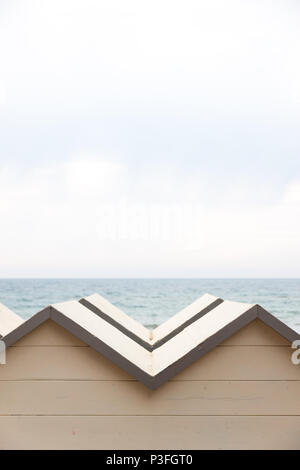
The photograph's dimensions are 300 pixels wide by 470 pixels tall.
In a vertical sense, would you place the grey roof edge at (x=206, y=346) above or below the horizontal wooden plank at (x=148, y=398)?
above

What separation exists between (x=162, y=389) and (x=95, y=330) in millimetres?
447

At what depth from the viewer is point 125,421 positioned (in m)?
2.50

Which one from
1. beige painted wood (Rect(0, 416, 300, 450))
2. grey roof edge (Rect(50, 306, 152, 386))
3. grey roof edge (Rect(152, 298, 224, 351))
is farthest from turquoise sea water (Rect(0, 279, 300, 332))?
grey roof edge (Rect(50, 306, 152, 386))

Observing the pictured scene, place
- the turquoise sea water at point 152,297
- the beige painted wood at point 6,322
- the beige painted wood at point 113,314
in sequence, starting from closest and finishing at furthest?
the beige painted wood at point 6,322
the beige painted wood at point 113,314
the turquoise sea water at point 152,297

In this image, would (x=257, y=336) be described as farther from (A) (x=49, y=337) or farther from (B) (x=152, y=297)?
(B) (x=152, y=297)

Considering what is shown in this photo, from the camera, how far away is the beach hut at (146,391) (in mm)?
2486

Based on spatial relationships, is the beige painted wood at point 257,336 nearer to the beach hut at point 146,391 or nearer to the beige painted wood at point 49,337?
the beach hut at point 146,391

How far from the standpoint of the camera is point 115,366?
2521mm

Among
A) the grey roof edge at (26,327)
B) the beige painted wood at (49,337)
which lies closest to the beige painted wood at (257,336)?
the beige painted wood at (49,337)

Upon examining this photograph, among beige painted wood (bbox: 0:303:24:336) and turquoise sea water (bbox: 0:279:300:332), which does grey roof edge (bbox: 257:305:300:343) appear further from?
turquoise sea water (bbox: 0:279:300:332)

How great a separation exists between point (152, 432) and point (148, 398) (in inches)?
6.3

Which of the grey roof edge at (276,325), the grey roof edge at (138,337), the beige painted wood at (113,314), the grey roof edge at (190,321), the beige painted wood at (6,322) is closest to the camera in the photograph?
the grey roof edge at (276,325)

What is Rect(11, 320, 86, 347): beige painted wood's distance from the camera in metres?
2.52
